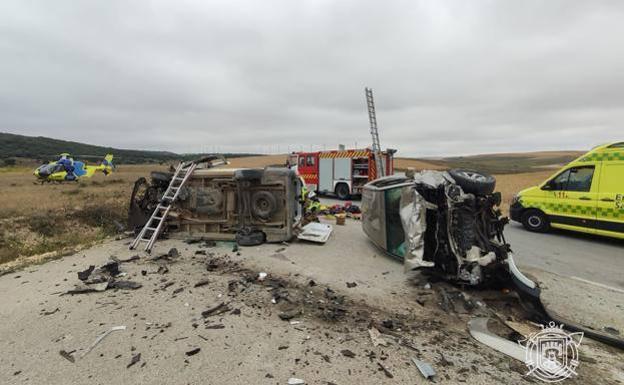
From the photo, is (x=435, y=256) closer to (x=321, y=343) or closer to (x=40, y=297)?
(x=321, y=343)

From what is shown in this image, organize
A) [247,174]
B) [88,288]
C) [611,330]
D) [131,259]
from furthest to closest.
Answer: [247,174], [131,259], [88,288], [611,330]

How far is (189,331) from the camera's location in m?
3.00

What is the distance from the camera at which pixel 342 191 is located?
14500mm

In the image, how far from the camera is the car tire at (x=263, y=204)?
6.45m

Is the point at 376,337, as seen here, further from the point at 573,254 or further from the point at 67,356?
the point at 573,254

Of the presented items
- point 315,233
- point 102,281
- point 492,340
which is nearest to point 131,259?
point 102,281

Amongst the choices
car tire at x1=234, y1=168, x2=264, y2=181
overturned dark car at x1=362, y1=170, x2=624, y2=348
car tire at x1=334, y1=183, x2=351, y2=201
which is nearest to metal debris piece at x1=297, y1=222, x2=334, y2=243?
car tire at x1=234, y1=168, x2=264, y2=181

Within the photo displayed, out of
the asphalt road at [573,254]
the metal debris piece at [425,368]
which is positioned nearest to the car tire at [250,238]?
the metal debris piece at [425,368]

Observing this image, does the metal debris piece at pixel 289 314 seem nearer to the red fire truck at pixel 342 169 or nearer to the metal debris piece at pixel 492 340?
the metal debris piece at pixel 492 340

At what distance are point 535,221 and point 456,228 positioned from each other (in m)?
5.42

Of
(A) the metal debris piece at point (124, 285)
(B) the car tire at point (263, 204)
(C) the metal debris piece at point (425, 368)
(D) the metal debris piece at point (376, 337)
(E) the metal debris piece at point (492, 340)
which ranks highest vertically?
(B) the car tire at point (263, 204)

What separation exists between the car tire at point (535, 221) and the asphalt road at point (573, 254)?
0.59 feet

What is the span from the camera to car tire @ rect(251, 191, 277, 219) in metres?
6.45

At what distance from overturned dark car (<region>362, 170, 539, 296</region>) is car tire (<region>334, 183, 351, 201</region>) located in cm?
979
